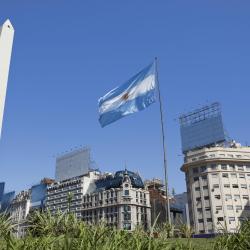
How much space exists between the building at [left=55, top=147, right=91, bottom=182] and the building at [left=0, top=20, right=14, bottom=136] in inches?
4473

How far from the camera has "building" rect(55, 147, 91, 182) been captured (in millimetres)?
131500

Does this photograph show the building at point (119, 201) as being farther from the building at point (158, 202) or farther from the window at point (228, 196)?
the window at point (228, 196)

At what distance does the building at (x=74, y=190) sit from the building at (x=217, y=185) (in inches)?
1933

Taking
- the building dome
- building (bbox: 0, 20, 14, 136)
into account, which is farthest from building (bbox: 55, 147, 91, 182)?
building (bbox: 0, 20, 14, 136)

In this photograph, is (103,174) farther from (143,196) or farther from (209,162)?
(209,162)

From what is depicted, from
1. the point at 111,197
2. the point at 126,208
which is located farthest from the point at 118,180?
the point at 126,208

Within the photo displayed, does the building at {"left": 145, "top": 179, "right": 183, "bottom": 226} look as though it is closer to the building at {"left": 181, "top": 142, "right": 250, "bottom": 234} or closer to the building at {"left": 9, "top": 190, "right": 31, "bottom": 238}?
the building at {"left": 181, "top": 142, "right": 250, "bottom": 234}

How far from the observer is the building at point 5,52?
50.0 feet

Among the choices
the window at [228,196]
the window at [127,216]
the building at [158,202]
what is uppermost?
the building at [158,202]

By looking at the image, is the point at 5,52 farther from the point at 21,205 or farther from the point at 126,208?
the point at 21,205

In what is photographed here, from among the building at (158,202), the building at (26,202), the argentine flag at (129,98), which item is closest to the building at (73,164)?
the building at (26,202)

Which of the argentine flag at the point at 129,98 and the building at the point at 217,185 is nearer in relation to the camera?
the argentine flag at the point at 129,98

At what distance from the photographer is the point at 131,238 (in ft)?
24.5

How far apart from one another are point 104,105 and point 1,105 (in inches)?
416
